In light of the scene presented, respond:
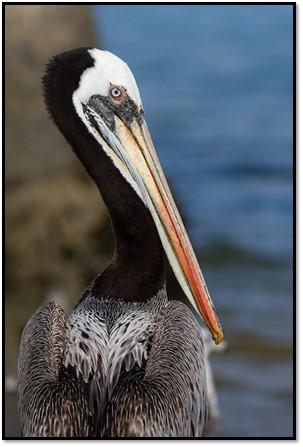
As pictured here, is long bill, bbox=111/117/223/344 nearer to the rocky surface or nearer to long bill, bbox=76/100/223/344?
long bill, bbox=76/100/223/344

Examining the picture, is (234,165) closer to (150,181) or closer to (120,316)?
(150,181)

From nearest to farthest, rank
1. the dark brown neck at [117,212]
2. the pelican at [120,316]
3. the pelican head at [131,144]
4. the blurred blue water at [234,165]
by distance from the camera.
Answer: the pelican at [120,316] < the pelican head at [131,144] < the dark brown neck at [117,212] < the blurred blue water at [234,165]

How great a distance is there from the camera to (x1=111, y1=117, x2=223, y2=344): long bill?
3.68m

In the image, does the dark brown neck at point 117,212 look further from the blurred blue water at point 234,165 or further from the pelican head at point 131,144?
the blurred blue water at point 234,165

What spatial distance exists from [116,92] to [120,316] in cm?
73

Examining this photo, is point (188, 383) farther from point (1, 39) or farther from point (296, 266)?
point (1, 39)

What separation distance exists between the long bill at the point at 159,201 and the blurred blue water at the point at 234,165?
3223 millimetres

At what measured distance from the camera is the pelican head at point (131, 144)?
365cm

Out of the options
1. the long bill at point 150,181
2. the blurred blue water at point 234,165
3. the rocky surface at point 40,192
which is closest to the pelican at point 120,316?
the long bill at point 150,181

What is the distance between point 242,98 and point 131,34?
8.67ft

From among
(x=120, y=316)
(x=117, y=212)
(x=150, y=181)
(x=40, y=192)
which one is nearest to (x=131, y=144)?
(x=150, y=181)

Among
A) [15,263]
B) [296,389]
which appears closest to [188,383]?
[296,389]

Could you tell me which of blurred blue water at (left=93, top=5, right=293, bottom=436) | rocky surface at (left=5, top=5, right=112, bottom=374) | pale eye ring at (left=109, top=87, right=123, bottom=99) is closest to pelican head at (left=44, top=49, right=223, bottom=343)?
pale eye ring at (left=109, top=87, right=123, bottom=99)

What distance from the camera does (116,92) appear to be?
368 centimetres
